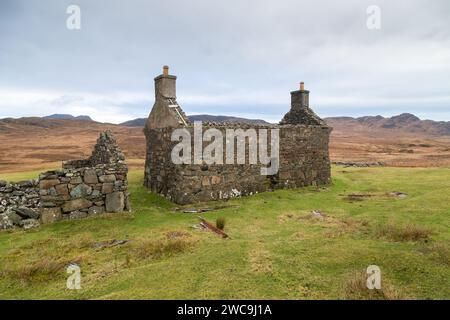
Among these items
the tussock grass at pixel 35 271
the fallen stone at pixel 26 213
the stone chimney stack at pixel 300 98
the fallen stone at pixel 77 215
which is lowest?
the tussock grass at pixel 35 271

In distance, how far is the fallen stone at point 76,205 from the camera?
12383 millimetres

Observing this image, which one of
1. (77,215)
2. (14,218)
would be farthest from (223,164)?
(14,218)

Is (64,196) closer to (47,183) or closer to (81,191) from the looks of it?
(81,191)

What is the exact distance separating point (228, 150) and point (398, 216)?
863 centimetres

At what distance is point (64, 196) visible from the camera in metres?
12.3

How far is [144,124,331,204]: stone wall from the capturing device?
16.4 meters

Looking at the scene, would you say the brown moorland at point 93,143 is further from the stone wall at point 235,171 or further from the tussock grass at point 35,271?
the tussock grass at point 35,271

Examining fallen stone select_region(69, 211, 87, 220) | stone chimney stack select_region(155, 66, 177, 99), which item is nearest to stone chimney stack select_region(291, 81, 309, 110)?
stone chimney stack select_region(155, 66, 177, 99)

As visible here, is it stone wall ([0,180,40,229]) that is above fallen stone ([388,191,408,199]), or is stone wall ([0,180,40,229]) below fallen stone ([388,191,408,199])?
above

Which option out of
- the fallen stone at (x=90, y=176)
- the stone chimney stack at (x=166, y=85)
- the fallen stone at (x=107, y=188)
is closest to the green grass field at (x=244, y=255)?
the fallen stone at (x=107, y=188)

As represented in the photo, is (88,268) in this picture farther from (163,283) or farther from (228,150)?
(228,150)

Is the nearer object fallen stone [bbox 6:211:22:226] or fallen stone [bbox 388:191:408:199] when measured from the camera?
fallen stone [bbox 6:211:22:226]

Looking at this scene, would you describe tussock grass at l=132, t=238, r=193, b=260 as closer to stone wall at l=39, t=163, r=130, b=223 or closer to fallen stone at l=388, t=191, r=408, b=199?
stone wall at l=39, t=163, r=130, b=223
